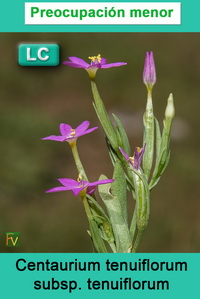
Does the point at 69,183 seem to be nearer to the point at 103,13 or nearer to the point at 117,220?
the point at 117,220

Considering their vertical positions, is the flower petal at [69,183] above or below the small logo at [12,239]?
above

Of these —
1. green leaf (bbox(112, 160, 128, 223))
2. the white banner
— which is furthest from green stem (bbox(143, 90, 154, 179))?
the white banner

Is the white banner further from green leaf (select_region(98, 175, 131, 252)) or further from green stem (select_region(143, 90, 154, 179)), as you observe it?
green leaf (select_region(98, 175, 131, 252))

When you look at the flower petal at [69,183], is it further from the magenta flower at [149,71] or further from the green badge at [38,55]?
the green badge at [38,55]

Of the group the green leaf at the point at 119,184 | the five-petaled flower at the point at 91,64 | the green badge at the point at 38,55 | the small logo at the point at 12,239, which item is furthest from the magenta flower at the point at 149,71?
the small logo at the point at 12,239
